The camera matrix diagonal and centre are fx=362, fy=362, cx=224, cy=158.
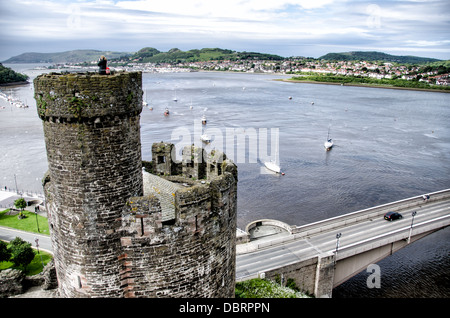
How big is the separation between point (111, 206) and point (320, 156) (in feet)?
165

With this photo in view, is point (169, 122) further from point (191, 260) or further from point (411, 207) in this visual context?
point (191, 260)

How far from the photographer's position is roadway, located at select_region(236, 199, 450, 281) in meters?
22.8

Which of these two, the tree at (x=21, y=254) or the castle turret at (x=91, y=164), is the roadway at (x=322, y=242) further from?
the castle turret at (x=91, y=164)

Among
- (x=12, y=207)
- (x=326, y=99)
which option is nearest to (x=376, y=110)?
(x=326, y=99)

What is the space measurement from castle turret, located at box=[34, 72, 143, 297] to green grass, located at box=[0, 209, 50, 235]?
80.4 feet

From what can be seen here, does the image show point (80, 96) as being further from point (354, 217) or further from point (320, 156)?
point (320, 156)

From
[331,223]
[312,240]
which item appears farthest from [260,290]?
[331,223]

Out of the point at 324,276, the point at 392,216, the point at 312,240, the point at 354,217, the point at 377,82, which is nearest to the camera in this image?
the point at 324,276

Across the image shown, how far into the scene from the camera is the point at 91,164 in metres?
6.05

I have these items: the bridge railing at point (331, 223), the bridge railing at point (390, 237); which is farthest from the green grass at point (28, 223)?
→ the bridge railing at point (390, 237)

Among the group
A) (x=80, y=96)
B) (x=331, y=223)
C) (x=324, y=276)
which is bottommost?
(x=324, y=276)

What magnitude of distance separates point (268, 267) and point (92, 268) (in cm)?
1749

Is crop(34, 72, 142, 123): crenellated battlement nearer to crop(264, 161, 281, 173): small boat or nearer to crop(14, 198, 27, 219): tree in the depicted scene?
crop(14, 198, 27, 219): tree

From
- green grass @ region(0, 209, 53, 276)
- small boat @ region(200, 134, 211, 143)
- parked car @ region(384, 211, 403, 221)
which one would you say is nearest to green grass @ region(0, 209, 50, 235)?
green grass @ region(0, 209, 53, 276)
